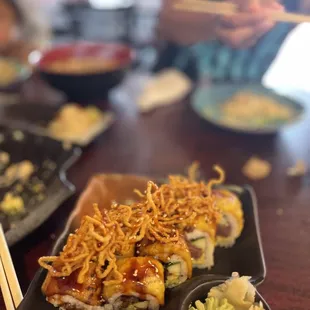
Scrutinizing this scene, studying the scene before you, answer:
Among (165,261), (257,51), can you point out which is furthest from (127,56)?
(165,261)

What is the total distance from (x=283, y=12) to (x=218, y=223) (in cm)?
71

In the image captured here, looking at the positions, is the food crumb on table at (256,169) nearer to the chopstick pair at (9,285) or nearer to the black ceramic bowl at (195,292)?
the black ceramic bowl at (195,292)

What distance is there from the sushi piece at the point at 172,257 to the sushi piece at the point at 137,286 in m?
0.03

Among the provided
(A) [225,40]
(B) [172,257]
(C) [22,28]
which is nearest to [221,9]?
(A) [225,40]

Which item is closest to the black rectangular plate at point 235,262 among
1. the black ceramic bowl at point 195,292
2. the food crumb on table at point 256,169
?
the black ceramic bowl at point 195,292

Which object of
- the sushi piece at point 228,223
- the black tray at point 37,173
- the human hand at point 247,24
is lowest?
the black tray at point 37,173

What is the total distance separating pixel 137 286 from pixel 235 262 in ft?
1.07

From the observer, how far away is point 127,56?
7.84ft

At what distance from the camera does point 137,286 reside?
3.18 ft

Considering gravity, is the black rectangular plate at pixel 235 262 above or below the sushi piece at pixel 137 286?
below

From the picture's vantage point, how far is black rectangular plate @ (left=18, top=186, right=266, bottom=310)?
1000mm

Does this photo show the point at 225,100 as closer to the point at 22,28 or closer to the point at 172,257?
the point at 172,257

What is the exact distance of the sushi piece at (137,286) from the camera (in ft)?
3.19

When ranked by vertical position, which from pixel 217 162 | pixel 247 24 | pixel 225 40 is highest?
pixel 247 24
